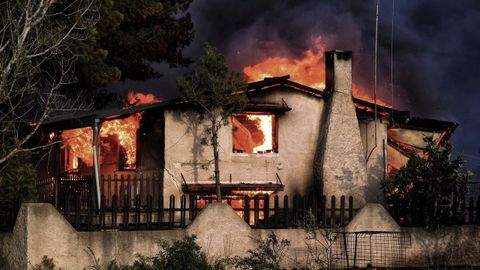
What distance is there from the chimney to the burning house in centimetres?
3

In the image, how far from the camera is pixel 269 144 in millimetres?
25328

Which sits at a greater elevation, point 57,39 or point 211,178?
point 57,39

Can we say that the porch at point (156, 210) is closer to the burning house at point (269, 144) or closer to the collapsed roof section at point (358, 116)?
the burning house at point (269, 144)

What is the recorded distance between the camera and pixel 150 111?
24734mm

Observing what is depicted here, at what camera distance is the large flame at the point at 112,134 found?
25.5 metres

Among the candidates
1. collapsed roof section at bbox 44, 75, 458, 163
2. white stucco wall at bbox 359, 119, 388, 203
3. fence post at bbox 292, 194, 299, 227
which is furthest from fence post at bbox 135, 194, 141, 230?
white stucco wall at bbox 359, 119, 388, 203

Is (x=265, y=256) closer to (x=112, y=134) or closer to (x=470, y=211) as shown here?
(x=470, y=211)

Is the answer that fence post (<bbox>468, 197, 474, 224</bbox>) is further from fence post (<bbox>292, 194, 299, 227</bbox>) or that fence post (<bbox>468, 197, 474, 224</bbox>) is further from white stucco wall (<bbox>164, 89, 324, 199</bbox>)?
white stucco wall (<bbox>164, 89, 324, 199</bbox>)

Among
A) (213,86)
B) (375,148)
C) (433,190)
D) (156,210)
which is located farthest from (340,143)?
(156,210)

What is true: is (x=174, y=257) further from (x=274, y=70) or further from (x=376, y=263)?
(x=274, y=70)

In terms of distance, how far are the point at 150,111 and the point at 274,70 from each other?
24.4ft

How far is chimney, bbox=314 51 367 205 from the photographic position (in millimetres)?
24609

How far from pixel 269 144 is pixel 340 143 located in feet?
7.65

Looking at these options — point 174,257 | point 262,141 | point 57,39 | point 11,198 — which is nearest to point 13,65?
point 57,39
